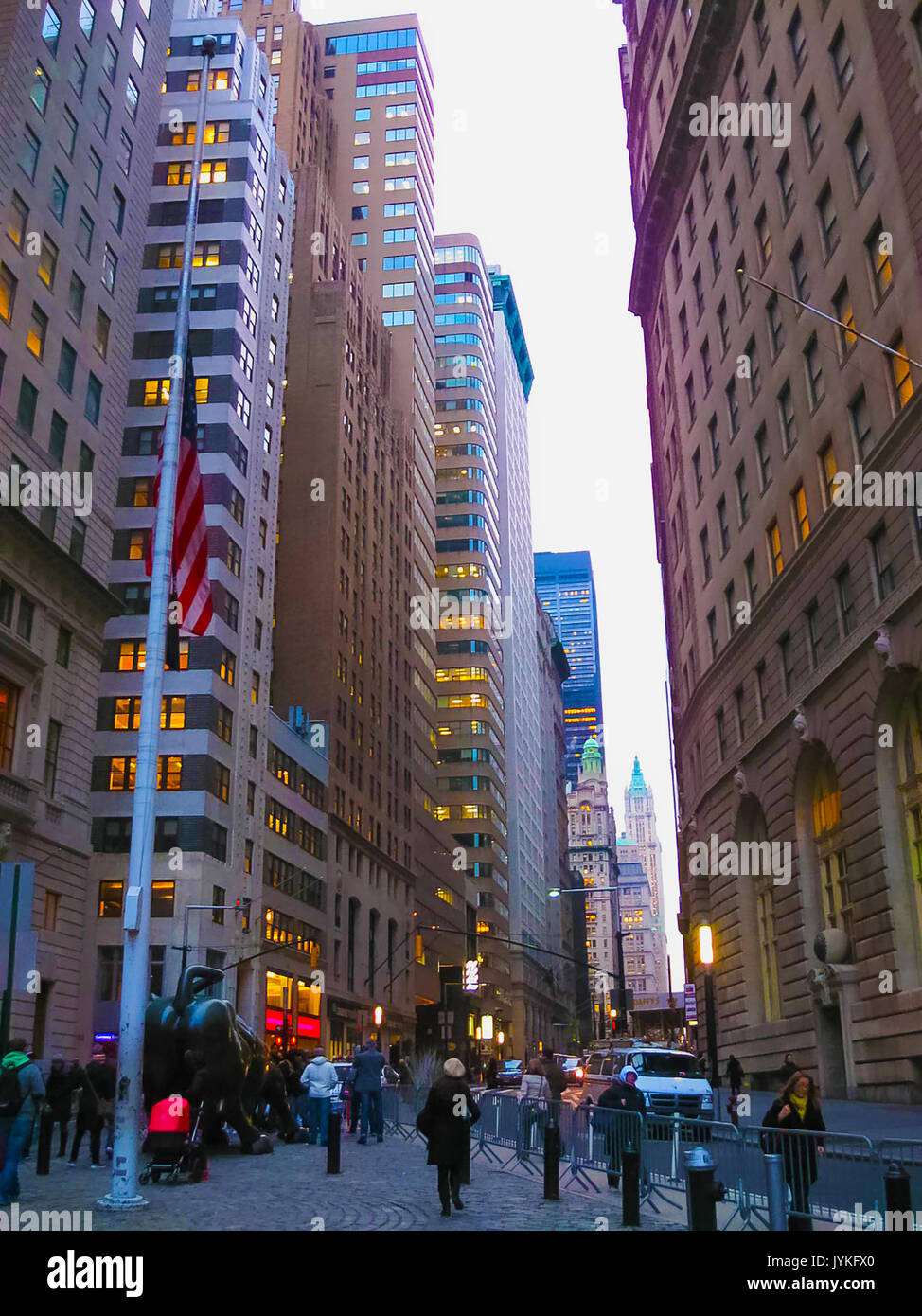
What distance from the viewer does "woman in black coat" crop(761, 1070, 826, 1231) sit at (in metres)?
11.8

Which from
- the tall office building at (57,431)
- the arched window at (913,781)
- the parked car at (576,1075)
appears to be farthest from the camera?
the parked car at (576,1075)

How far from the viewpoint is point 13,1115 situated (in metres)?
13.1

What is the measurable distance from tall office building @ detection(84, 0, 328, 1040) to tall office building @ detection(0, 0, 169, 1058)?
1011 centimetres

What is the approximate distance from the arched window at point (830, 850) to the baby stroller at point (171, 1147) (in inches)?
949

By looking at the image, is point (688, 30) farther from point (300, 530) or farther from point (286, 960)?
point (286, 960)

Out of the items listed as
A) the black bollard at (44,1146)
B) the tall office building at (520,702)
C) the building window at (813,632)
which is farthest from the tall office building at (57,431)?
the tall office building at (520,702)

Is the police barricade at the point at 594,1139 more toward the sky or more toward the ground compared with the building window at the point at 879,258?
more toward the ground

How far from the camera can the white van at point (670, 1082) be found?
2544cm

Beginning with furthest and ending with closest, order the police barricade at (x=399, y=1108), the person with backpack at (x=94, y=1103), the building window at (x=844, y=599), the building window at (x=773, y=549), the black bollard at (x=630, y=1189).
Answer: the building window at (x=773, y=549) → the building window at (x=844, y=599) → the police barricade at (x=399, y=1108) → the person with backpack at (x=94, y=1103) → the black bollard at (x=630, y=1189)

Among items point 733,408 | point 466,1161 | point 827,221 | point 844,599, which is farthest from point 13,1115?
point 733,408

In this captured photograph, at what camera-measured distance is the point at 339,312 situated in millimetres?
94562

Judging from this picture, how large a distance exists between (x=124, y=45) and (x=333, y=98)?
89.3m

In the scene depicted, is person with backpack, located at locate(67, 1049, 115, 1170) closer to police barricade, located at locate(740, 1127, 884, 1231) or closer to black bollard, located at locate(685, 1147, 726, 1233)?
police barricade, located at locate(740, 1127, 884, 1231)

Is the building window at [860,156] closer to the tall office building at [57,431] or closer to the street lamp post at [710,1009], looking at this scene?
the street lamp post at [710,1009]
